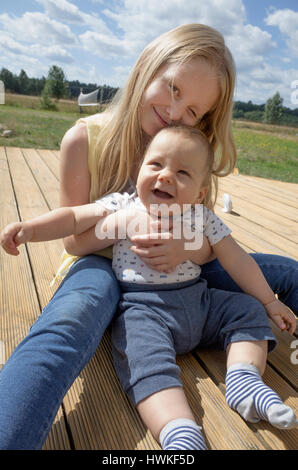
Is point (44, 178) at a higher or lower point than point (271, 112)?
higher

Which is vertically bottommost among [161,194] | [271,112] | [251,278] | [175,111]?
[271,112]

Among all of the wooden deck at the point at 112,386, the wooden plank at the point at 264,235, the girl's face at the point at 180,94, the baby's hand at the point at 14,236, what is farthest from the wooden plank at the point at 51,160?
the baby's hand at the point at 14,236

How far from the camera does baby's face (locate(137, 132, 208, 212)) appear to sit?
116cm

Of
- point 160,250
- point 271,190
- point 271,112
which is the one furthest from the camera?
point 271,112

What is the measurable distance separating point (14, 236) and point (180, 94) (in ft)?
2.30

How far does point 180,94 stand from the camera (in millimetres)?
1289

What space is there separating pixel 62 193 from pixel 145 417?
0.83 metres

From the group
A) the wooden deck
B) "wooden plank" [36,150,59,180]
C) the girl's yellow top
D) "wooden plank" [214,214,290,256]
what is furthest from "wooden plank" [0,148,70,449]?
"wooden plank" [36,150,59,180]

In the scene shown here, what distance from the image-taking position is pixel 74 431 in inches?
34.4

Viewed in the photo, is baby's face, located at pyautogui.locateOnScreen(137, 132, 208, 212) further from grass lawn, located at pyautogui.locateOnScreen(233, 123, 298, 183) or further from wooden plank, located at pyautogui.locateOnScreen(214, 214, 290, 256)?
grass lawn, located at pyautogui.locateOnScreen(233, 123, 298, 183)

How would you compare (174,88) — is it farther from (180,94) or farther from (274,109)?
(274,109)

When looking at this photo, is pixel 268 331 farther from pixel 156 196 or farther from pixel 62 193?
pixel 62 193

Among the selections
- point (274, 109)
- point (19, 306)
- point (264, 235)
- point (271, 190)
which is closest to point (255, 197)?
point (271, 190)

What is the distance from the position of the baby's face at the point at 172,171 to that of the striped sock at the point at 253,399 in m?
0.51
